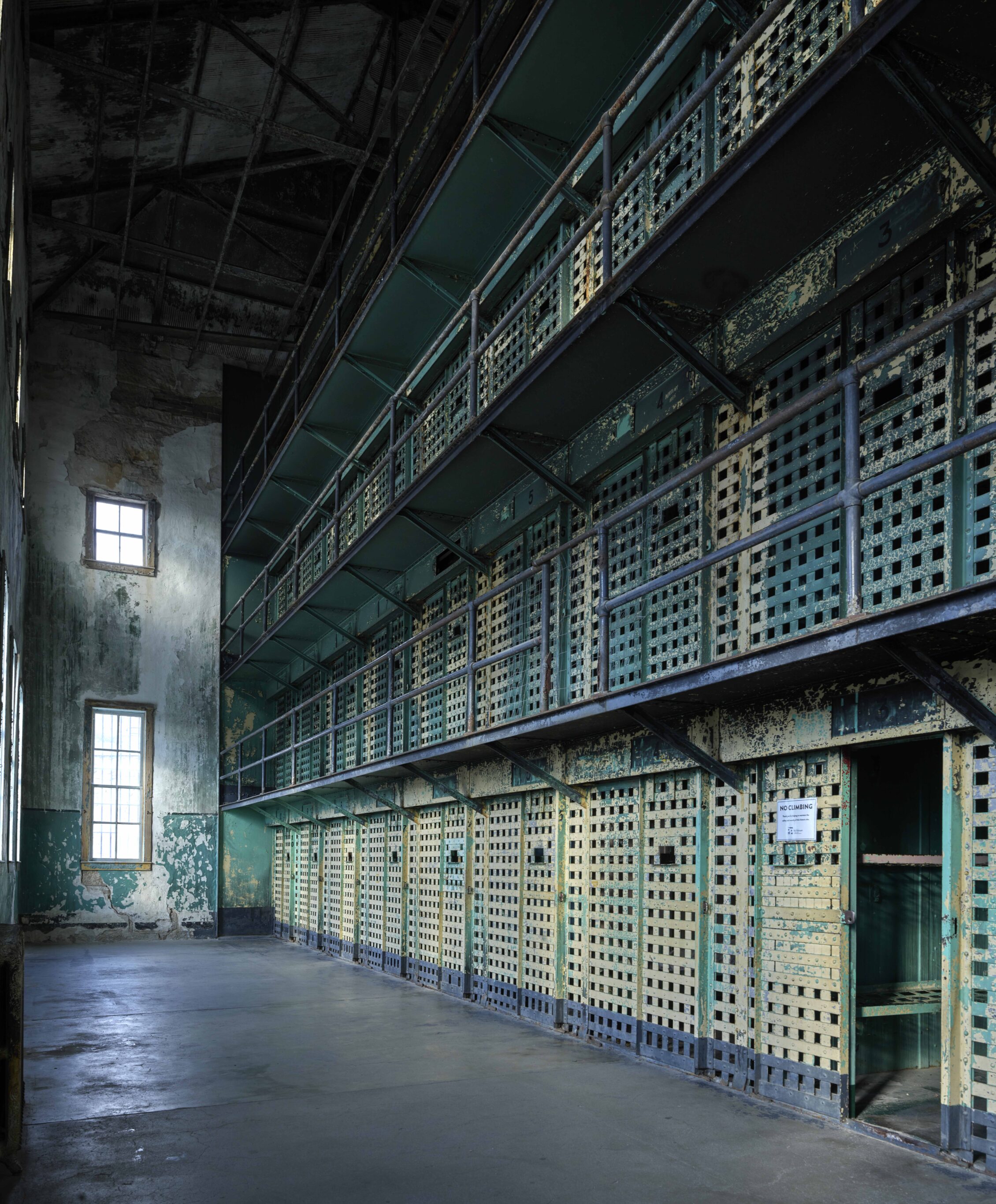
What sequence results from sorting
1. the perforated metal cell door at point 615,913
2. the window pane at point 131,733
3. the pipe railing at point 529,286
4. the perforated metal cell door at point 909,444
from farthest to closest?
the window pane at point 131,733 → the perforated metal cell door at point 615,913 → the pipe railing at point 529,286 → the perforated metal cell door at point 909,444

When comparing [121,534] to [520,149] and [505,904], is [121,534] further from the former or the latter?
[520,149]

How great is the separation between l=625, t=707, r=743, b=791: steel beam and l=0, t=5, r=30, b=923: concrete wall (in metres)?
5.23

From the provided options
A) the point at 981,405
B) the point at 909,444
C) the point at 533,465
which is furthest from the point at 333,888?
the point at 981,405

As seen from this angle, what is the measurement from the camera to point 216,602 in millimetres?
20281

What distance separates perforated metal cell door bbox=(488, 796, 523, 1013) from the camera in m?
10.2

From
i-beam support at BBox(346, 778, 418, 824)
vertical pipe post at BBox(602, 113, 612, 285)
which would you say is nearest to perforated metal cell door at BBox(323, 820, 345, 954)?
i-beam support at BBox(346, 778, 418, 824)

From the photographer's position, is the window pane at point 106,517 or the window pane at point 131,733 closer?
the window pane at point 131,733

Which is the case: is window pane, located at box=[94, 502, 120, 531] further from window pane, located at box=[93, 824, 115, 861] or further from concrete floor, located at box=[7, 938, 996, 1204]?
concrete floor, located at box=[7, 938, 996, 1204]

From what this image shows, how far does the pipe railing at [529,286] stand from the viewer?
6.03 meters

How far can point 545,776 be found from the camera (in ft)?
29.9

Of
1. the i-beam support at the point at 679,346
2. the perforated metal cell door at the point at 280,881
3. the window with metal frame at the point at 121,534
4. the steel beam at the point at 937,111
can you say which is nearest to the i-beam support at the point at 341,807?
the perforated metal cell door at the point at 280,881

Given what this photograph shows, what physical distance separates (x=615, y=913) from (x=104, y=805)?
13.2 m

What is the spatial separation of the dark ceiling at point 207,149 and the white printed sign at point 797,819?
30.4 feet

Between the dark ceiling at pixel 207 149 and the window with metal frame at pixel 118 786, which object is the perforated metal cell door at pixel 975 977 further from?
the window with metal frame at pixel 118 786
